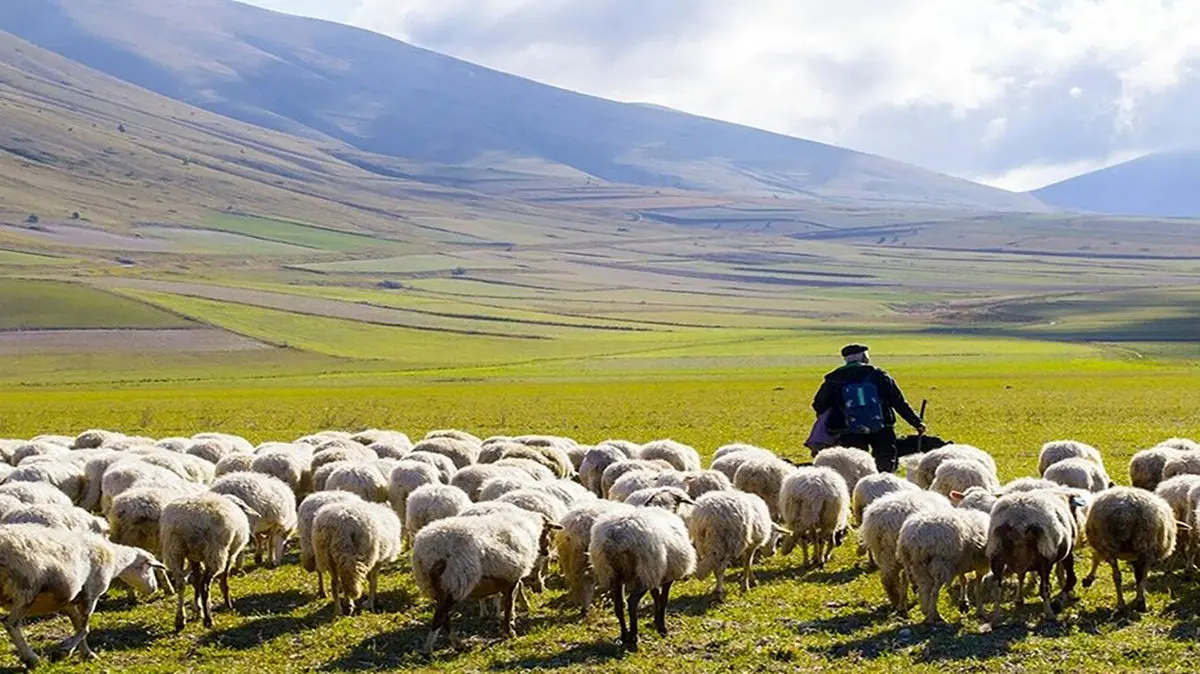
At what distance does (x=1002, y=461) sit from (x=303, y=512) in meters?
19.2

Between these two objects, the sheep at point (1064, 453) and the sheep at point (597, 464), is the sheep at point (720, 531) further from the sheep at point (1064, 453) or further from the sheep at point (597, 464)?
the sheep at point (1064, 453)

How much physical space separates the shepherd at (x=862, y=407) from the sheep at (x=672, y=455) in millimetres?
2896

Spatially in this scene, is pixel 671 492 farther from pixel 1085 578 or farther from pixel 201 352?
pixel 201 352

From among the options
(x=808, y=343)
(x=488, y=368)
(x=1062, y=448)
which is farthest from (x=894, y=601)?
(x=808, y=343)

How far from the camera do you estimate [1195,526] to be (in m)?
15.1

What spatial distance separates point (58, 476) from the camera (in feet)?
64.7

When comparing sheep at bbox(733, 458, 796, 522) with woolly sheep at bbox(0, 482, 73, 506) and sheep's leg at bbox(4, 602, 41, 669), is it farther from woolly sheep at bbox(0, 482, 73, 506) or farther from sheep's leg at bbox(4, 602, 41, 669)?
sheep's leg at bbox(4, 602, 41, 669)

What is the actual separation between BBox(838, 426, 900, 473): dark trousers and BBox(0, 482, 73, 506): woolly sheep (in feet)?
45.0

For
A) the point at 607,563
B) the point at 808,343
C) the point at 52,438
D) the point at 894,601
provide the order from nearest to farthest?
the point at 607,563, the point at 894,601, the point at 52,438, the point at 808,343

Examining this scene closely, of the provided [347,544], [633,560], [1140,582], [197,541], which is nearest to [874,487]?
[1140,582]

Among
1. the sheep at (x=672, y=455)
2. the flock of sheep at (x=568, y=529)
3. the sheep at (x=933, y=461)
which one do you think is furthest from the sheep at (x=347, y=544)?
the sheep at (x=933, y=461)

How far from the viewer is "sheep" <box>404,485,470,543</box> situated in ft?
52.4

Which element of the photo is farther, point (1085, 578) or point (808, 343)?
point (808, 343)

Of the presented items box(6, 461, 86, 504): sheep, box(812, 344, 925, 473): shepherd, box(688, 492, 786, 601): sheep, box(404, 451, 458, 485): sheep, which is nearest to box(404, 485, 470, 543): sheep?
box(688, 492, 786, 601): sheep
